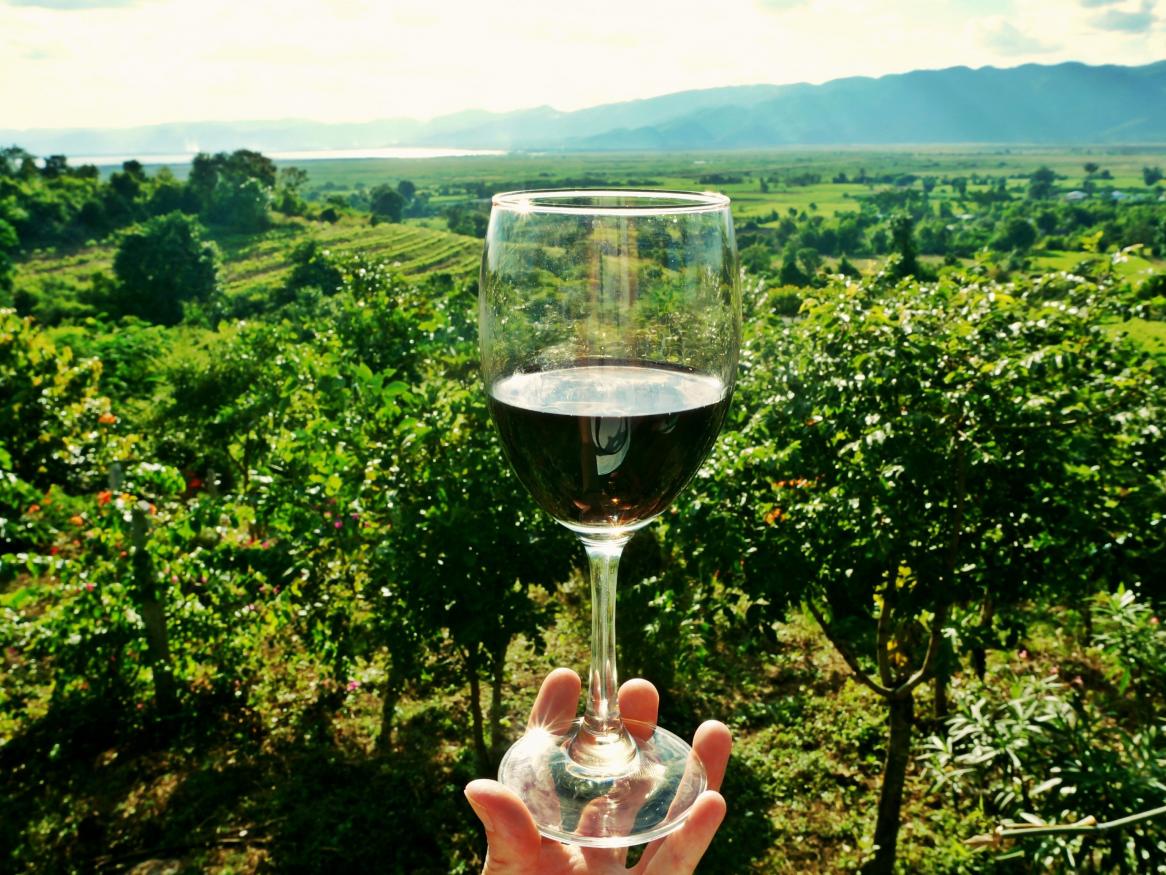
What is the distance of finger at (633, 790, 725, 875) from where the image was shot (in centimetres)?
102

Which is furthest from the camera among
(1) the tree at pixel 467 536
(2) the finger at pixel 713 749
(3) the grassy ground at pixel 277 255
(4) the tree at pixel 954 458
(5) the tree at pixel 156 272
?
(3) the grassy ground at pixel 277 255

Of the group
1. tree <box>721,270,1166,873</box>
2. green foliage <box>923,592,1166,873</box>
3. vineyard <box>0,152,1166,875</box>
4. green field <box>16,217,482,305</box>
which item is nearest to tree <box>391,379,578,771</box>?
vineyard <box>0,152,1166,875</box>

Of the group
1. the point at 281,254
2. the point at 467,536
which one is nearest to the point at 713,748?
the point at 467,536

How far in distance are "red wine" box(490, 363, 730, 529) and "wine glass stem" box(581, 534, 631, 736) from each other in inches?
1.3

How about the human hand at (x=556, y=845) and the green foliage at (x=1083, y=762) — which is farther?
the green foliage at (x=1083, y=762)

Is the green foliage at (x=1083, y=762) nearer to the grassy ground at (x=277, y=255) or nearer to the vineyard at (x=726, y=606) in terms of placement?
the vineyard at (x=726, y=606)

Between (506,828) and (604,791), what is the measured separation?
17 centimetres

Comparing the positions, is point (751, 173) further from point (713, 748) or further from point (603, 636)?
point (603, 636)

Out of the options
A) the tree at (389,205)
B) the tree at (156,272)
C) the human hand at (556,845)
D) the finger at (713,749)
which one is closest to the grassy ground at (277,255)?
the tree at (156,272)

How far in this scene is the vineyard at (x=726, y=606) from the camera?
329cm

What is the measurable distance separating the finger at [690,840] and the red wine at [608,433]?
0.37m

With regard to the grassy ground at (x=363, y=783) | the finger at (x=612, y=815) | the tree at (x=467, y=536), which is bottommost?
the grassy ground at (x=363, y=783)

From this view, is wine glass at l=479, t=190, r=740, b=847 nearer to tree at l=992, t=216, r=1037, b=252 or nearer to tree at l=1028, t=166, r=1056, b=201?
tree at l=992, t=216, r=1037, b=252

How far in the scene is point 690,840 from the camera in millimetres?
1037
